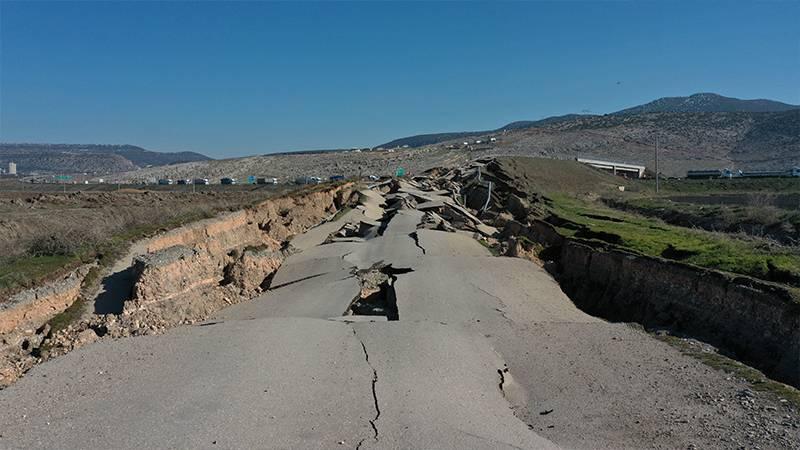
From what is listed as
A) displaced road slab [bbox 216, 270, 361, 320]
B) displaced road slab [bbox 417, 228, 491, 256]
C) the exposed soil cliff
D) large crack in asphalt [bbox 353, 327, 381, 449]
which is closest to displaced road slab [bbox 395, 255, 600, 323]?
the exposed soil cliff

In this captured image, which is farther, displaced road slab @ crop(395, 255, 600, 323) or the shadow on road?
displaced road slab @ crop(395, 255, 600, 323)

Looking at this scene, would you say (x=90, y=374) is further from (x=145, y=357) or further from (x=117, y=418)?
(x=117, y=418)

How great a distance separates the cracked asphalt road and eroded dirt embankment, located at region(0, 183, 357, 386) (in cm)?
60

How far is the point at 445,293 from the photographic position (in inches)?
554

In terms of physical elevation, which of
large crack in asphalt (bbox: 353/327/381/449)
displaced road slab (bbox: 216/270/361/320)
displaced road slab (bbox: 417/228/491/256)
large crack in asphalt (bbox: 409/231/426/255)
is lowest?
displaced road slab (bbox: 417/228/491/256)

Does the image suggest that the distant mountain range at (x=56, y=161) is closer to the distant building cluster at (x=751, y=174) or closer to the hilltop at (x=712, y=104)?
the distant building cluster at (x=751, y=174)

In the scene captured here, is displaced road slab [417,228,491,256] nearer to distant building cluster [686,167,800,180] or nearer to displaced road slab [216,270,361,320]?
displaced road slab [216,270,361,320]

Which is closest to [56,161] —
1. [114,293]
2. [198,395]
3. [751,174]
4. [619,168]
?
[619,168]

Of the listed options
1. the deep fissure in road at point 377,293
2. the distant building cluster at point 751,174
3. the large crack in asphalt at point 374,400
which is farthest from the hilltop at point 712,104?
the large crack in asphalt at point 374,400

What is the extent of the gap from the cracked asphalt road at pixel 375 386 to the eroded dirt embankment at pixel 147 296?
0.60 metres

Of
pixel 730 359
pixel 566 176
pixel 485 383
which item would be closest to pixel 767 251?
pixel 730 359

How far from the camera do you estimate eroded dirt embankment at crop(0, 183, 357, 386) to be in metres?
9.50

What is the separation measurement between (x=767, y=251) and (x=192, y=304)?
12.6 m

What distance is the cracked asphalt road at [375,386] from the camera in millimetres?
6516
